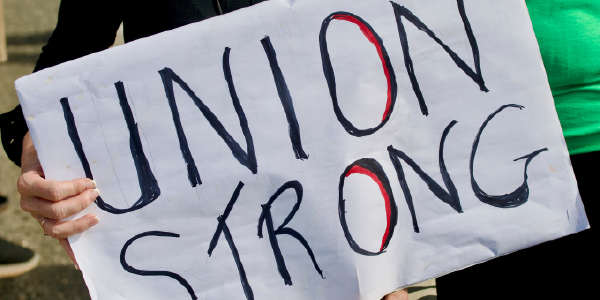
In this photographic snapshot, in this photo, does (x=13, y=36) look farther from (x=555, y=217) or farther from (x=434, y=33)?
(x=555, y=217)

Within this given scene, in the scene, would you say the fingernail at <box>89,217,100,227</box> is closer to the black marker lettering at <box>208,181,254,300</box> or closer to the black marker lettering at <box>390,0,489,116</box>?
the black marker lettering at <box>208,181,254,300</box>

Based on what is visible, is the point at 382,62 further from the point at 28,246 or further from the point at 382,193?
the point at 28,246

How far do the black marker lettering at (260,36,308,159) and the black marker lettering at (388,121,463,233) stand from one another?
0.53 feet

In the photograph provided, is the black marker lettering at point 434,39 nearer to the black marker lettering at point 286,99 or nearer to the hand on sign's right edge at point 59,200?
the black marker lettering at point 286,99

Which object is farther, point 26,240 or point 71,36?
point 26,240

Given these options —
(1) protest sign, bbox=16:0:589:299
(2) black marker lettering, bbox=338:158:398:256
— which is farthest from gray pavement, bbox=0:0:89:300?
(2) black marker lettering, bbox=338:158:398:256

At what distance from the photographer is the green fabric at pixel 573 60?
0.67 m

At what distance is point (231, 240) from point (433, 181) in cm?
38

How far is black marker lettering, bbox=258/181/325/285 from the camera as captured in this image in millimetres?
724

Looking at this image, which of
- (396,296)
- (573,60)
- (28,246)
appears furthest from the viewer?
(28,246)

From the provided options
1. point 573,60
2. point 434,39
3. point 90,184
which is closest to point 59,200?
point 90,184

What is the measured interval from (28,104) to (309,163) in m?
0.50

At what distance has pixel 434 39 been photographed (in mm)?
722

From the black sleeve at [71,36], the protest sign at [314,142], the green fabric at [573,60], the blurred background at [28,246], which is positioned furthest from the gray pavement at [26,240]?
the green fabric at [573,60]
